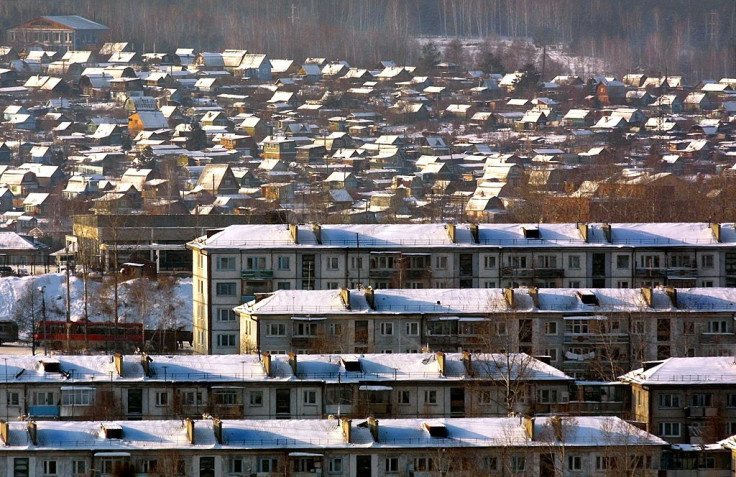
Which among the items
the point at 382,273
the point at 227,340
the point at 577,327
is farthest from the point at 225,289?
the point at 577,327

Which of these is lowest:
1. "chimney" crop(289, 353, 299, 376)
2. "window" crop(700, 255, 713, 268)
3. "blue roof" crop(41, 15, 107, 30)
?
"chimney" crop(289, 353, 299, 376)

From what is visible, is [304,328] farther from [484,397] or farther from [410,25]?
[410,25]

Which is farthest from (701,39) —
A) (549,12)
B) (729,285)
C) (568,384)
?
(568,384)

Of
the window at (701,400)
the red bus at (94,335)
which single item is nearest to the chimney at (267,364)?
the window at (701,400)

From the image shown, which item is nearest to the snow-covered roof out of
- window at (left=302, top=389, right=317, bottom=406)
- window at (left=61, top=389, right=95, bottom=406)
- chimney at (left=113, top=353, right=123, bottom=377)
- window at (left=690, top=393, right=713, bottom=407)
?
window at (left=690, top=393, right=713, bottom=407)

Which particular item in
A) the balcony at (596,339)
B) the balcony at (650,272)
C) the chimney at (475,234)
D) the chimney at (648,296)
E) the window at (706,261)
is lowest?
the balcony at (596,339)

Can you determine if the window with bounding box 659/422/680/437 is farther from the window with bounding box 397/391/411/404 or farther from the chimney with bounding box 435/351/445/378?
the window with bounding box 397/391/411/404

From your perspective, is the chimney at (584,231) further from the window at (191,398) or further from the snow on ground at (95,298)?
the window at (191,398)
